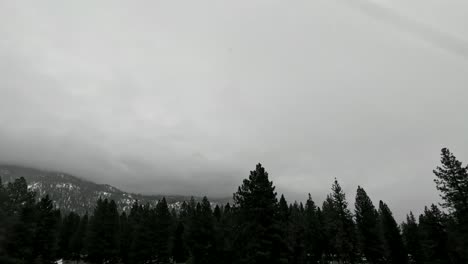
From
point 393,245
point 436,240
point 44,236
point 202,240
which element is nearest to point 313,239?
point 393,245

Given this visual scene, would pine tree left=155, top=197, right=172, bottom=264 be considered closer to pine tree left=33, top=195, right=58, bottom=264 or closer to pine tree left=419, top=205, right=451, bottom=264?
pine tree left=33, top=195, right=58, bottom=264

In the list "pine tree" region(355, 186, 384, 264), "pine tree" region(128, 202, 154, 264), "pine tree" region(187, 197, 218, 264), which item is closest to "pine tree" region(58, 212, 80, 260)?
"pine tree" region(128, 202, 154, 264)

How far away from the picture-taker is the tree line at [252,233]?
127 feet

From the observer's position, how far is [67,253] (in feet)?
292

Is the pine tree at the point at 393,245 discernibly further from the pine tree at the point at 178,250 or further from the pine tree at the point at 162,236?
the pine tree at the point at 178,250

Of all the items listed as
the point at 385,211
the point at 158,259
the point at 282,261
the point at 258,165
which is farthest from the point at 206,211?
the point at 385,211

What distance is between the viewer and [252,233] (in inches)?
1484

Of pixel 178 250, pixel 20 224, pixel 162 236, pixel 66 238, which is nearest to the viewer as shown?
pixel 20 224

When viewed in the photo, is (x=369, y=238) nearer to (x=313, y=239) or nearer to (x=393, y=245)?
(x=393, y=245)

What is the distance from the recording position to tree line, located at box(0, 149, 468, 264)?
127ft

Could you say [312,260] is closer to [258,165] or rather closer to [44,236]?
[258,165]

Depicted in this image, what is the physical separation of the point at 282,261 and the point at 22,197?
47104 mm

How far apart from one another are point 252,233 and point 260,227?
1.21 metres

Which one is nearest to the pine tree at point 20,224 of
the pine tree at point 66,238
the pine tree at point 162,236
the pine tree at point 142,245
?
the pine tree at point 142,245
